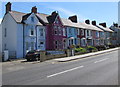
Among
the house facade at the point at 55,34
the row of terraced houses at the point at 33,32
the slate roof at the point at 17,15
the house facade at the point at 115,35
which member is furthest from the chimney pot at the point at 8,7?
the house facade at the point at 115,35

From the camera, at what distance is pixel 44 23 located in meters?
32.9

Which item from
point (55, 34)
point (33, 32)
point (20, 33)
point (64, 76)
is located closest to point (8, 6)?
point (20, 33)

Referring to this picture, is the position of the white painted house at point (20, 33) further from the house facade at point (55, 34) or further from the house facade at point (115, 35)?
the house facade at point (115, 35)

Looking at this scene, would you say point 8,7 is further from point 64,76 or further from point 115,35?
point 115,35

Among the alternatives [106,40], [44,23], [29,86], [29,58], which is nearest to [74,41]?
[44,23]

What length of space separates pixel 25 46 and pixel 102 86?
2279cm

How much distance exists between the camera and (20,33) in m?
28.2

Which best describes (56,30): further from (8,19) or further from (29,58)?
A: (29,58)

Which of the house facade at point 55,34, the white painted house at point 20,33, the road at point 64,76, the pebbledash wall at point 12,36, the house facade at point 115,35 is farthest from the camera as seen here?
the house facade at point 115,35

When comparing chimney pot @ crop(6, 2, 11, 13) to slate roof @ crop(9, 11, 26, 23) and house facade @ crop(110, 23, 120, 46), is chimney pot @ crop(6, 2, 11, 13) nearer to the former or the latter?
slate roof @ crop(9, 11, 26, 23)

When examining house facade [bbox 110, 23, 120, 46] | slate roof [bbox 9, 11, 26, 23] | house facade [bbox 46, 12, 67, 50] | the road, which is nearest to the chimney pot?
slate roof [bbox 9, 11, 26, 23]

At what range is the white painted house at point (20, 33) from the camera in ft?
91.2

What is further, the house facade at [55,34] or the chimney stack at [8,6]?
the house facade at [55,34]

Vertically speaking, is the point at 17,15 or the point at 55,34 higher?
the point at 17,15
